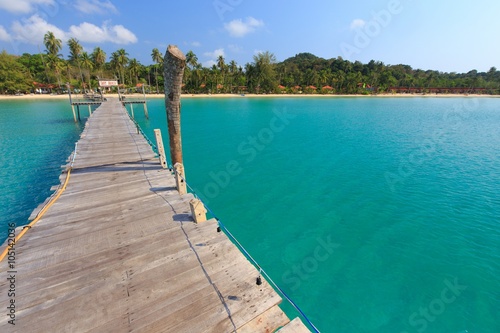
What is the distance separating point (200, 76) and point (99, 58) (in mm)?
36917

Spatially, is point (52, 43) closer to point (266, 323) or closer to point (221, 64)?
point (221, 64)

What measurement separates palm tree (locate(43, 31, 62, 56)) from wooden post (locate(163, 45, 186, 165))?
101 metres

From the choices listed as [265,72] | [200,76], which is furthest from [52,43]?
[265,72]

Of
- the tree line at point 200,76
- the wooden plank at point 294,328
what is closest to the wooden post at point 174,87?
the wooden plank at point 294,328

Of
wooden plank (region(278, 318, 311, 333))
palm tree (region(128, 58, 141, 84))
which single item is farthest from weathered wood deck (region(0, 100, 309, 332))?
palm tree (region(128, 58, 141, 84))

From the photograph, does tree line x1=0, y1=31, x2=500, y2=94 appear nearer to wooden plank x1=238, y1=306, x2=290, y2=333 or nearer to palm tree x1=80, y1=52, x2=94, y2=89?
palm tree x1=80, y1=52, x2=94, y2=89

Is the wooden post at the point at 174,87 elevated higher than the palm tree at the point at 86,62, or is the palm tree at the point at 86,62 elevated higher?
the palm tree at the point at 86,62

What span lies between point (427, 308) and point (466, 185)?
13475 millimetres

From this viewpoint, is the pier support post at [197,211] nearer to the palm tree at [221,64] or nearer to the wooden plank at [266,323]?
the wooden plank at [266,323]

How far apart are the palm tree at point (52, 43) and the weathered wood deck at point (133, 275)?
101959 mm

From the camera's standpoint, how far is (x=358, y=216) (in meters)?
12.5

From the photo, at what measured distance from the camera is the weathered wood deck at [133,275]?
13.1ft

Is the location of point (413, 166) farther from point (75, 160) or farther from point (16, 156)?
point (16, 156)

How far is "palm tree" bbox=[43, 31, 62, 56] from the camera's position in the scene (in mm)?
76625
